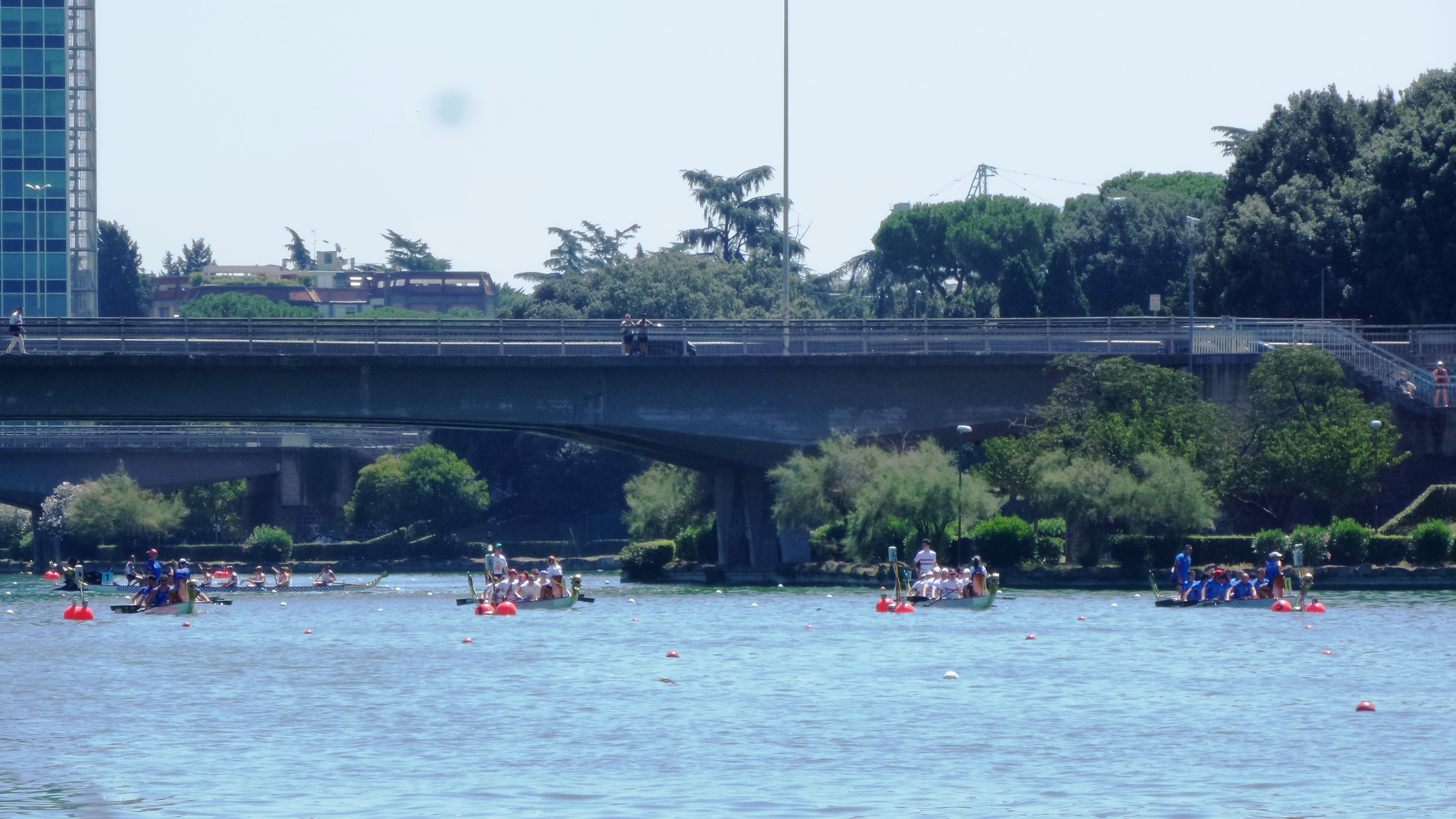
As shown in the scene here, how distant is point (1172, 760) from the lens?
24531 millimetres

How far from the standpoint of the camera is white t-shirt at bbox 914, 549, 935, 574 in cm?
5488

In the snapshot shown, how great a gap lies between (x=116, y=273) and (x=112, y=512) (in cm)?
8141

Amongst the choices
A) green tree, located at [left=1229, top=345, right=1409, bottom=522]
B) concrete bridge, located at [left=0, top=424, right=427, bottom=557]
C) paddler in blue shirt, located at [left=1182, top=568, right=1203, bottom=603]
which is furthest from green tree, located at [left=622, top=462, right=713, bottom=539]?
paddler in blue shirt, located at [left=1182, top=568, right=1203, bottom=603]

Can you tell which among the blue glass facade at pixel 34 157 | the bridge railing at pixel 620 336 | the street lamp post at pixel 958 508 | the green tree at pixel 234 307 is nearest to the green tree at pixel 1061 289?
the bridge railing at pixel 620 336

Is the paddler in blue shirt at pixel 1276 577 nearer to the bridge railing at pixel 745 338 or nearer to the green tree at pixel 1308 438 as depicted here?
the green tree at pixel 1308 438

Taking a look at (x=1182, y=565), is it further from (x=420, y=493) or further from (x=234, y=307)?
(x=234, y=307)

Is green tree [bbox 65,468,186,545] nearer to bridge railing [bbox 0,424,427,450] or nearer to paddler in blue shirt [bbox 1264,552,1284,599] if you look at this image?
bridge railing [bbox 0,424,427,450]

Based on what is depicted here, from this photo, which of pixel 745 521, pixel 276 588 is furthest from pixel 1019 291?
pixel 276 588

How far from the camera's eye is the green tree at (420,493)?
113188mm

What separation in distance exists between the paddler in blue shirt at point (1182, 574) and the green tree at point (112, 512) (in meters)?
76.4

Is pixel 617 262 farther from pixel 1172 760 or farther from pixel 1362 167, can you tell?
pixel 1172 760

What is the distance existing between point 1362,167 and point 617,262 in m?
55.7

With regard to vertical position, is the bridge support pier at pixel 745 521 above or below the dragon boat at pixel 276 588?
above

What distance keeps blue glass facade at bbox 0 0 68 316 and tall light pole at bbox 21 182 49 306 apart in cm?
5
